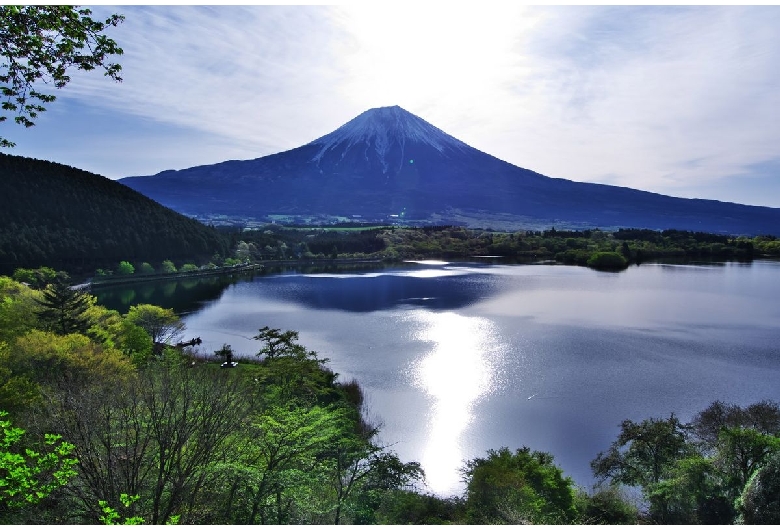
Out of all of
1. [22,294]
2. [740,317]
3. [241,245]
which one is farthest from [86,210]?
[740,317]

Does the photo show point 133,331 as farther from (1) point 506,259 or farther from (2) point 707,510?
(1) point 506,259

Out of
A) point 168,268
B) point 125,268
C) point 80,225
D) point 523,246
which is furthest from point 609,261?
point 80,225

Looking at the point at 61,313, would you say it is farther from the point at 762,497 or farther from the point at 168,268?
the point at 168,268

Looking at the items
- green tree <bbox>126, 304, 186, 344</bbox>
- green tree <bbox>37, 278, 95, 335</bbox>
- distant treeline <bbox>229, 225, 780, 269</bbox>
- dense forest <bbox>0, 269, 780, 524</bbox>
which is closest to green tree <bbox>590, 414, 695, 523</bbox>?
dense forest <bbox>0, 269, 780, 524</bbox>

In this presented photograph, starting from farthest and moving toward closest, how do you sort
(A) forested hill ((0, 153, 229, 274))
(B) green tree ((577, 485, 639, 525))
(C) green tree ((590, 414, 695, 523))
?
1. (A) forested hill ((0, 153, 229, 274))
2. (C) green tree ((590, 414, 695, 523))
3. (B) green tree ((577, 485, 639, 525))

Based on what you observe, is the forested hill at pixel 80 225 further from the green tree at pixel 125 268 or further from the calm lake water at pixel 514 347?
the calm lake water at pixel 514 347

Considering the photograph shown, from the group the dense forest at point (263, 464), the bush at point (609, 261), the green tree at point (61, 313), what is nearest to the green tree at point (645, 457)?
the dense forest at point (263, 464)

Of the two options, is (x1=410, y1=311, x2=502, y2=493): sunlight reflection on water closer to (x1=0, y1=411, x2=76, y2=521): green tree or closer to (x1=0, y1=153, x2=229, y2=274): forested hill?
(x1=0, y1=411, x2=76, y2=521): green tree
